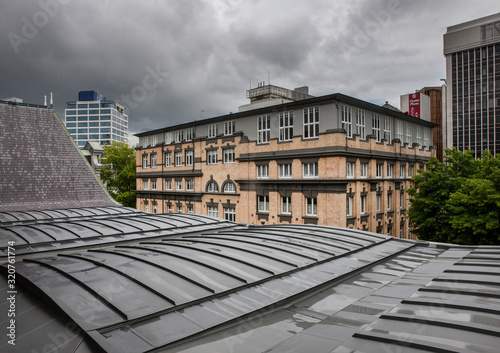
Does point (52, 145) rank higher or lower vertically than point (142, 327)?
higher

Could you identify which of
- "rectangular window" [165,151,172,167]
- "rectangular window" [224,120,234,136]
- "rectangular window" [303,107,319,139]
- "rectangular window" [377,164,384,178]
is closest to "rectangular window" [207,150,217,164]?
"rectangular window" [224,120,234,136]

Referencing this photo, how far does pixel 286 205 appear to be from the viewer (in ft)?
103

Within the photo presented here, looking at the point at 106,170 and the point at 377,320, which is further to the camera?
the point at 106,170

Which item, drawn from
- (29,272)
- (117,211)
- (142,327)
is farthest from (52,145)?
(142,327)

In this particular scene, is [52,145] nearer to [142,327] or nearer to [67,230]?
[67,230]

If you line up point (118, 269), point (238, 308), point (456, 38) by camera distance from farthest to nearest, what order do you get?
point (456, 38)
point (118, 269)
point (238, 308)

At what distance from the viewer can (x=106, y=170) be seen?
5541 centimetres

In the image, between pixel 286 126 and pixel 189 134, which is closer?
pixel 286 126

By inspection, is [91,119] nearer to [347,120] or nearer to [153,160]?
[153,160]

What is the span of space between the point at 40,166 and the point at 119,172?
29.7 meters

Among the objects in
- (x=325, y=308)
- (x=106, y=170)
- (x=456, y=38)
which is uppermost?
(x=456, y=38)

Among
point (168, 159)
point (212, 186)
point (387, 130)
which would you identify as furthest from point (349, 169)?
point (168, 159)

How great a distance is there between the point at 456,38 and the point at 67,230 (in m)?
92.5

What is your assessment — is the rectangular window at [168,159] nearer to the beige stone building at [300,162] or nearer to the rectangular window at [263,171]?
the beige stone building at [300,162]
